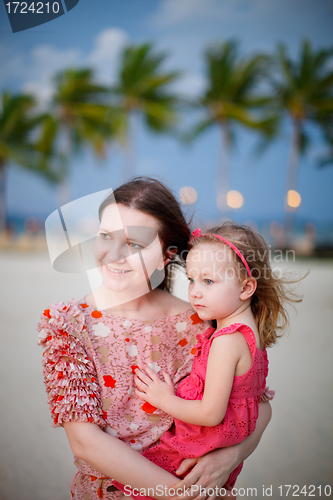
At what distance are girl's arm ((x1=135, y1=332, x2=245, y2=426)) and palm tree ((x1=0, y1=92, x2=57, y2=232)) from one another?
18.6m

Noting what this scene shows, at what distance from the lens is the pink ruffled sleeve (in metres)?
1.20

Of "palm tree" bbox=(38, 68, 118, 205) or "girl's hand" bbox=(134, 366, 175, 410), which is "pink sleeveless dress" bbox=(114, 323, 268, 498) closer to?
"girl's hand" bbox=(134, 366, 175, 410)

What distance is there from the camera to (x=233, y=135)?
65.6 ft

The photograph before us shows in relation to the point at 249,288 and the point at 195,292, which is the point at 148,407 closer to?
the point at 195,292

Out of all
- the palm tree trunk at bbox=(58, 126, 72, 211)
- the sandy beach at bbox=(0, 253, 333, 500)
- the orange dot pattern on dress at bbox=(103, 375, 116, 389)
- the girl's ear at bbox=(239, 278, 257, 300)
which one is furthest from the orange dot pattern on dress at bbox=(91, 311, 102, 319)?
the palm tree trunk at bbox=(58, 126, 72, 211)

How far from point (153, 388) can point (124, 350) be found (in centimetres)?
17

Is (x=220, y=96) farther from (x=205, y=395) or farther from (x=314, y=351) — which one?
(x=205, y=395)

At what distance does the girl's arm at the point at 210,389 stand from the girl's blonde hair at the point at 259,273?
0.22m

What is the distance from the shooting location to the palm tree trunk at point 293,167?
18.0 metres

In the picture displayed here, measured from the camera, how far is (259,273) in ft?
4.77

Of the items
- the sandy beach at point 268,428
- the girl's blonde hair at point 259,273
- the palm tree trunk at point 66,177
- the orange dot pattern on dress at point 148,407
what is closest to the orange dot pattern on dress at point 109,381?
the orange dot pattern on dress at point 148,407

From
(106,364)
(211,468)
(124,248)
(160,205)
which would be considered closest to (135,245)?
(124,248)

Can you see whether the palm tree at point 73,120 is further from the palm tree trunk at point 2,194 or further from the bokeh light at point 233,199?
the bokeh light at point 233,199

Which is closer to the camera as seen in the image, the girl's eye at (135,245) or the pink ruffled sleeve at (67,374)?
the pink ruffled sleeve at (67,374)
